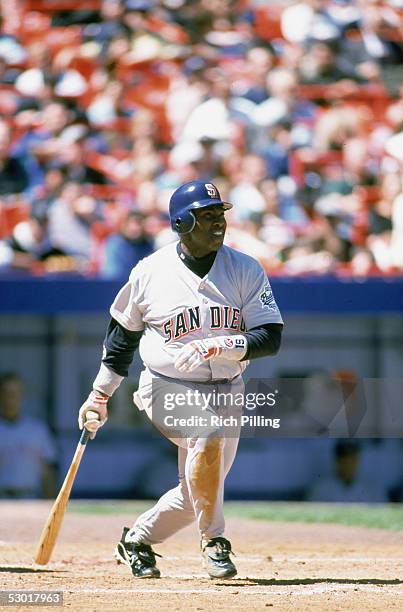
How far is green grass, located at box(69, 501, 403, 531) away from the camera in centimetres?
835

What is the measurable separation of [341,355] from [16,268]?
284cm

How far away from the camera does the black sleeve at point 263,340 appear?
499cm

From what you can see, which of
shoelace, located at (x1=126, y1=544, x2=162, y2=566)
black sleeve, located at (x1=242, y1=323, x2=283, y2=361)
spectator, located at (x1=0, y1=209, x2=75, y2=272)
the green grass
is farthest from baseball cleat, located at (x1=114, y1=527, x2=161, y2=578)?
spectator, located at (x1=0, y1=209, x2=75, y2=272)

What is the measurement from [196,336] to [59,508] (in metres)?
1.09

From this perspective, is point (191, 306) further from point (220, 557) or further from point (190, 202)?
point (220, 557)

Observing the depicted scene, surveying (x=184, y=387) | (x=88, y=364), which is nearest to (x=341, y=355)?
(x=88, y=364)

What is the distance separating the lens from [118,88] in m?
12.0

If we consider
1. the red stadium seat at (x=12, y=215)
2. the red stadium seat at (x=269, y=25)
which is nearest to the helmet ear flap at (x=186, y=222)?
the red stadium seat at (x=12, y=215)

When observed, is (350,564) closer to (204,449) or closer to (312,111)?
(204,449)

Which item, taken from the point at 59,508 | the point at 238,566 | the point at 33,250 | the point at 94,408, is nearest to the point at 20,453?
the point at 33,250

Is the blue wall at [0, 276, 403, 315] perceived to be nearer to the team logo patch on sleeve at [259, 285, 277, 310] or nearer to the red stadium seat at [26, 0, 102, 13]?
the team logo patch on sleeve at [259, 285, 277, 310]

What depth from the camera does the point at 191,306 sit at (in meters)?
5.11

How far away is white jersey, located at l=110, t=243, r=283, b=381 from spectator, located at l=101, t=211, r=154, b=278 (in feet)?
14.5

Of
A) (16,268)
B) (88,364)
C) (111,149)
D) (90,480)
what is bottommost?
(90,480)
